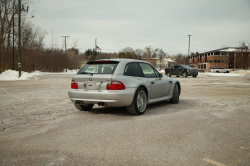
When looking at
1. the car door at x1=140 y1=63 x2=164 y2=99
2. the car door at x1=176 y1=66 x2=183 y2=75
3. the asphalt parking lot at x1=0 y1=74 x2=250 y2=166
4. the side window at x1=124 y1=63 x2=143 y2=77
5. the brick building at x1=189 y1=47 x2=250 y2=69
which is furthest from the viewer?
the brick building at x1=189 y1=47 x2=250 y2=69

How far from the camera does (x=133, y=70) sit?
7180 millimetres

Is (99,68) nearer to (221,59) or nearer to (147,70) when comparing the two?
(147,70)

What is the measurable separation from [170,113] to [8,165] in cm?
480

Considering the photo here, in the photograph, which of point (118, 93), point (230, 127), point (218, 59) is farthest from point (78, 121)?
point (218, 59)

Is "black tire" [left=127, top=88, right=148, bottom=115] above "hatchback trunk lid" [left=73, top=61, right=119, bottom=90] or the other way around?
the other way around

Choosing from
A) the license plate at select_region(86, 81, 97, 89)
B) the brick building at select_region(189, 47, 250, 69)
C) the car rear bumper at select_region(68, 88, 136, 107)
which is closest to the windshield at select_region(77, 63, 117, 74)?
the license plate at select_region(86, 81, 97, 89)

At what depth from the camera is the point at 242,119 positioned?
6.34 m

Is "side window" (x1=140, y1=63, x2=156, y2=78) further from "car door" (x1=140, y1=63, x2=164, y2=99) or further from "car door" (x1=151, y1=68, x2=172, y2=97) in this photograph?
"car door" (x1=151, y1=68, x2=172, y2=97)

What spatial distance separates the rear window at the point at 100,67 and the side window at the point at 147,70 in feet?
3.60

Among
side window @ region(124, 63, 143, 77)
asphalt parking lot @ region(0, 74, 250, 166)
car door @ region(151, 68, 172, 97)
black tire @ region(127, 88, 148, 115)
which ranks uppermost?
side window @ region(124, 63, 143, 77)

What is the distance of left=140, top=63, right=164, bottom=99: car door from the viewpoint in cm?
753

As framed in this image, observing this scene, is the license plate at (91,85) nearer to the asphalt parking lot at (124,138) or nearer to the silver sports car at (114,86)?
the silver sports car at (114,86)

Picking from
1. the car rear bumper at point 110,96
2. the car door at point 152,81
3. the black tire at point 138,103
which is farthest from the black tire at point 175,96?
the car rear bumper at point 110,96

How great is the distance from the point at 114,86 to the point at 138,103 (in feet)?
3.25
